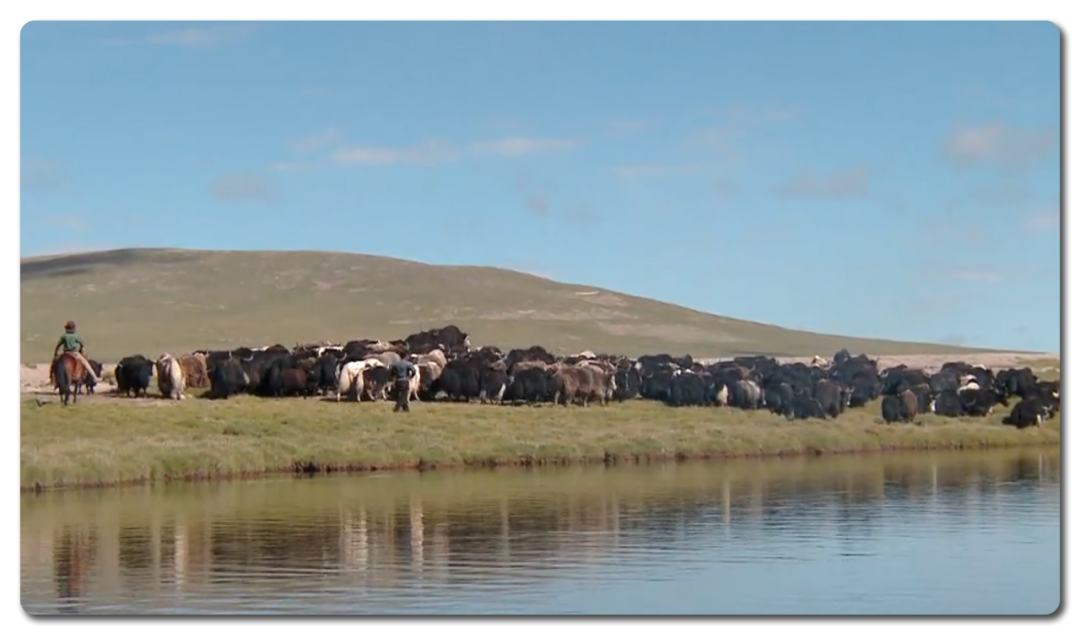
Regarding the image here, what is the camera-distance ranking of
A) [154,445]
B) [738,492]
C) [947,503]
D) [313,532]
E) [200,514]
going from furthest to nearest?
[154,445]
[738,492]
[947,503]
[200,514]
[313,532]

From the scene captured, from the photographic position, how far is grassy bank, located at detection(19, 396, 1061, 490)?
85.3 ft

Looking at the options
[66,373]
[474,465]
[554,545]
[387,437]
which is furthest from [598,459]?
[554,545]

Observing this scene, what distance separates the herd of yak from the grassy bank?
1.09 m

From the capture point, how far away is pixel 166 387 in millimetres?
34594

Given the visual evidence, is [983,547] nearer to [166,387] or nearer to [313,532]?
[313,532]

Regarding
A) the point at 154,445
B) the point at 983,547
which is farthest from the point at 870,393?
the point at 983,547

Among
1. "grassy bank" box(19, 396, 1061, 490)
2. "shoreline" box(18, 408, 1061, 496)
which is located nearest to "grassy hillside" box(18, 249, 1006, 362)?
"grassy bank" box(19, 396, 1061, 490)

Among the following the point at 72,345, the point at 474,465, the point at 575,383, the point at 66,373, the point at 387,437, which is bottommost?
the point at 474,465

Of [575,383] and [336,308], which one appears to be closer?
[575,383]

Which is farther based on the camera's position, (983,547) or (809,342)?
(809,342)

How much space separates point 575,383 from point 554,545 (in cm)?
2007

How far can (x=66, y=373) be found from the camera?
97.8ft

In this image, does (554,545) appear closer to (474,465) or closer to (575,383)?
(474,465)
